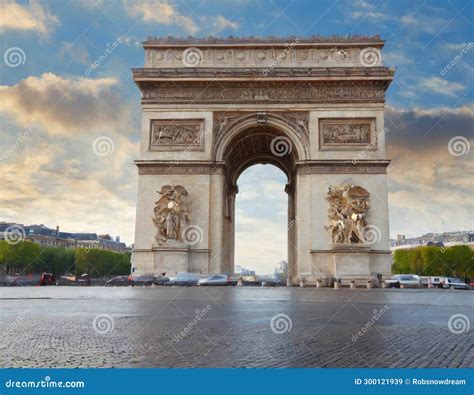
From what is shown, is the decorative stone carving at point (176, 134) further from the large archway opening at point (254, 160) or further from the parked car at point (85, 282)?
the parked car at point (85, 282)

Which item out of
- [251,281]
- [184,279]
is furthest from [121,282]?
[251,281]

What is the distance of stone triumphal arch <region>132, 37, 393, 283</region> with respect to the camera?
26.4 metres

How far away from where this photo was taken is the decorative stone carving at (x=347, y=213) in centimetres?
2597

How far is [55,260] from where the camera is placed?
2530 inches

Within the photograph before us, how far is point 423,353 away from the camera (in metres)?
4.95

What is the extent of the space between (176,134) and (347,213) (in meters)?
10.1

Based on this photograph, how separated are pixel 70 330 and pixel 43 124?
8.24 metres

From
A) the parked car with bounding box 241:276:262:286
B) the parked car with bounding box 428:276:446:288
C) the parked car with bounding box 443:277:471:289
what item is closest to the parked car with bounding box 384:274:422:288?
the parked car with bounding box 428:276:446:288

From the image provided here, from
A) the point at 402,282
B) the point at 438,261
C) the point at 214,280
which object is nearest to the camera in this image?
the point at 214,280

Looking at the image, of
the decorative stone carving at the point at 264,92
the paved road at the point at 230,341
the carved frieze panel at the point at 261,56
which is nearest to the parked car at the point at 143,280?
the decorative stone carving at the point at 264,92

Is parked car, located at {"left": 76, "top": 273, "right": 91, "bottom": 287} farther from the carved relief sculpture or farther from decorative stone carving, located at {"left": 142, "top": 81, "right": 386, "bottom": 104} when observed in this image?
the carved relief sculpture

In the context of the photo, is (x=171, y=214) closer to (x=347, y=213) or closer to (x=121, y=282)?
(x=121, y=282)

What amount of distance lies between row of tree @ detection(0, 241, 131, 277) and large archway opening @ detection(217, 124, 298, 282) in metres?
27.7

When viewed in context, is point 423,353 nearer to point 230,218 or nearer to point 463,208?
point 463,208
